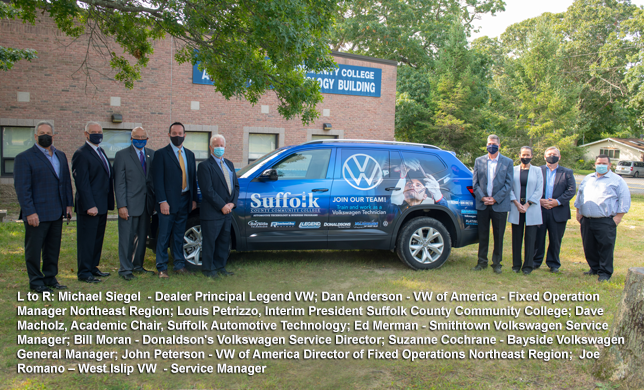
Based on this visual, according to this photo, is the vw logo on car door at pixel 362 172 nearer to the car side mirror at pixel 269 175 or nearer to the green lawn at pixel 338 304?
the car side mirror at pixel 269 175

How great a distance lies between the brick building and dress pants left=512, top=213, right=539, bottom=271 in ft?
38.8

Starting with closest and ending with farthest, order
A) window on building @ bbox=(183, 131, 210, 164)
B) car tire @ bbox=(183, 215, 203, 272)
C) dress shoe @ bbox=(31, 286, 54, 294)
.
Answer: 1. dress shoe @ bbox=(31, 286, 54, 294)
2. car tire @ bbox=(183, 215, 203, 272)
3. window on building @ bbox=(183, 131, 210, 164)

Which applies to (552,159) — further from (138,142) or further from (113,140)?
(113,140)

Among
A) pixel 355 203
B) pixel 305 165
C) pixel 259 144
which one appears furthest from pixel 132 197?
pixel 259 144

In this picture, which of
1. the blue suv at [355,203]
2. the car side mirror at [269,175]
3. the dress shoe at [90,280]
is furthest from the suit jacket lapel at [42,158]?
the car side mirror at [269,175]

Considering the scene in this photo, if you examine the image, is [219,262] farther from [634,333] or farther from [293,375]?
[634,333]

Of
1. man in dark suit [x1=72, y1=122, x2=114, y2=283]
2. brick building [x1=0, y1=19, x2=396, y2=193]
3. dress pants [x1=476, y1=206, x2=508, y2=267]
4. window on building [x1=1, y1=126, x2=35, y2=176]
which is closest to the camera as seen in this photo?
man in dark suit [x1=72, y1=122, x2=114, y2=283]

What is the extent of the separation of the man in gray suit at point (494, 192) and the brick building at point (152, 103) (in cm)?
1153

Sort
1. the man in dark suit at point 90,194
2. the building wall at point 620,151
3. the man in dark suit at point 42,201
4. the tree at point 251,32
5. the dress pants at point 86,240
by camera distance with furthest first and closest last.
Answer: the building wall at point 620,151
the tree at point 251,32
the dress pants at point 86,240
the man in dark suit at point 90,194
the man in dark suit at point 42,201

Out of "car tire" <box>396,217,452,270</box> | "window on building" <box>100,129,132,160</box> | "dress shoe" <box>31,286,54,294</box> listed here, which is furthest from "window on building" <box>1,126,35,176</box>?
"car tire" <box>396,217,452,270</box>

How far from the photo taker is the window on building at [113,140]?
15.2 metres

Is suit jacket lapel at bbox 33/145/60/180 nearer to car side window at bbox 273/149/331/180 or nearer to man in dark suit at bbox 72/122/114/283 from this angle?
man in dark suit at bbox 72/122/114/283

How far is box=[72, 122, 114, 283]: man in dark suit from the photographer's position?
A: 5.79m

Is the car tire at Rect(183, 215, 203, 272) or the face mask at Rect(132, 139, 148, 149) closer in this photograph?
the face mask at Rect(132, 139, 148, 149)
